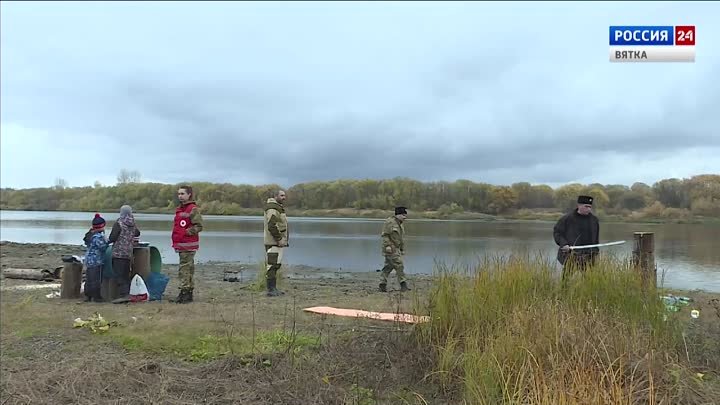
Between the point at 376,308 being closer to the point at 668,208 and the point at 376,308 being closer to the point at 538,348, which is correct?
the point at 538,348

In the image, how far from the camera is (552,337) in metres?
4.14

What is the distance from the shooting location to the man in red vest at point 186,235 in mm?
8836

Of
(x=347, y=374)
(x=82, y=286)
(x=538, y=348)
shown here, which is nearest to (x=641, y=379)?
(x=538, y=348)

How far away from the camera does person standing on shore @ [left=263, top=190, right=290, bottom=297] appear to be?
9766 millimetres

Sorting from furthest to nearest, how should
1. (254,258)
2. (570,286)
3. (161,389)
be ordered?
1. (254,258)
2. (570,286)
3. (161,389)

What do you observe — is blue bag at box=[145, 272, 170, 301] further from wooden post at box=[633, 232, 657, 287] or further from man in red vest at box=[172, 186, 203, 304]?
wooden post at box=[633, 232, 657, 287]

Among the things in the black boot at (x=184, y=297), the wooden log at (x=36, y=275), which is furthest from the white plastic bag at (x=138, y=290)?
the wooden log at (x=36, y=275)

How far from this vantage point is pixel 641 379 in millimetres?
3844

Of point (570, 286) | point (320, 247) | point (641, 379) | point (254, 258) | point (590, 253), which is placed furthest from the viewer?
point (320, 247)

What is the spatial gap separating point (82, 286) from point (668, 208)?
23599mm

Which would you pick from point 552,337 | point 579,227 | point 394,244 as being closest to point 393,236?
point 394,244

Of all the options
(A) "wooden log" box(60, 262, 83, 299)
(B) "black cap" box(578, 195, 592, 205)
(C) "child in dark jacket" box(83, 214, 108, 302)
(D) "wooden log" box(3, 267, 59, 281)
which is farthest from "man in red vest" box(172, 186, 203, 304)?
(B) "black cap" box(578, 195, 592, 205)

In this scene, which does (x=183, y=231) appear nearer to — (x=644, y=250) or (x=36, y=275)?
(x=36, y=275)

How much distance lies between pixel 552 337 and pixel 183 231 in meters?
6.25
